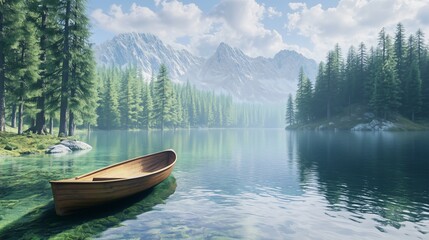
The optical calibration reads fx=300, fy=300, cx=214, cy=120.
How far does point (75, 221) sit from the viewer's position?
1080cm

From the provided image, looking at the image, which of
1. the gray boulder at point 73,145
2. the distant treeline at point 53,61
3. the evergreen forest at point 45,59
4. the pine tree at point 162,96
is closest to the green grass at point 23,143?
the gray boulder at point 73,145

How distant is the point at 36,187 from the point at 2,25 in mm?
20788

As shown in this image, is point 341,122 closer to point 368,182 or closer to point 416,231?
point 368,182

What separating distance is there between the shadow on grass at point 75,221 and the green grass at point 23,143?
17.6 meters

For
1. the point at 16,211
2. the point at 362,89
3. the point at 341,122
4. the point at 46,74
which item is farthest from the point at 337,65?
the point at 16,211

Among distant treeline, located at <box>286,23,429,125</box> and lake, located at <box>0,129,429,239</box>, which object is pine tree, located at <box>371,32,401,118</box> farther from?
lake, located at <box>0,129,429,239</box>

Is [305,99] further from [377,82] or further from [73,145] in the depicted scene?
[73,145]

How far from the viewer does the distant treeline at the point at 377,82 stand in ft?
247

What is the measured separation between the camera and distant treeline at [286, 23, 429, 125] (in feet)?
247

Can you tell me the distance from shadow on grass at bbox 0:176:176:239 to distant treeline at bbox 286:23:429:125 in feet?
248

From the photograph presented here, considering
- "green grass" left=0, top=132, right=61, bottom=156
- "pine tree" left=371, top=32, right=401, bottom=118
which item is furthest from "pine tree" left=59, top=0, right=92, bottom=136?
"pine tree" left=371, top=32, right=401, bottom=118

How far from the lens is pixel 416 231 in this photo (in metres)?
10.0

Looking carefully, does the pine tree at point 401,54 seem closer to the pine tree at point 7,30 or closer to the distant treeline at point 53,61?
the distant treeline at point 53,61

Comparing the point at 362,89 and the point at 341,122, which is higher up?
the point at 362,89
